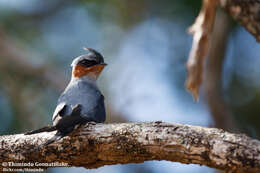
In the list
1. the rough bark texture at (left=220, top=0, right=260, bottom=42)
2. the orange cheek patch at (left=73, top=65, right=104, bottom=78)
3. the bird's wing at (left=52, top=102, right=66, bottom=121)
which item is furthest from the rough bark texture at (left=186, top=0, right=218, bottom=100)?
the bird's wing at (left=52, top=102, right=66, bottom=121)

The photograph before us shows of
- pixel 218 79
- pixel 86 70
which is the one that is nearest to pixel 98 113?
pixel 86 70

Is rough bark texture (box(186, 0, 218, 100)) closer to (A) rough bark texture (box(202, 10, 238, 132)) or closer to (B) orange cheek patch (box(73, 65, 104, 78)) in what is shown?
(B) orange cheek patch (box(73, 65, 104, 78))

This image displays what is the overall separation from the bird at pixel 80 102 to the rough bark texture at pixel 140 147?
12cm

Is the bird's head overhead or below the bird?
overhead

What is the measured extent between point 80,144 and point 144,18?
8.62m

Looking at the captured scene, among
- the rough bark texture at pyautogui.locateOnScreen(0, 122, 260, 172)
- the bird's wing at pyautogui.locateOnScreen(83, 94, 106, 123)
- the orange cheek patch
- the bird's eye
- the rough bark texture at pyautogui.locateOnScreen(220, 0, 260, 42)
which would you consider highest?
the rough bark texture at pyautogui.locateOnScreen(220, 0, 260, 42)

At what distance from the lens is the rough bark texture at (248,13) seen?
530cm

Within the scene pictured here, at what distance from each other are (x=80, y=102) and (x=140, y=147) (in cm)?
145

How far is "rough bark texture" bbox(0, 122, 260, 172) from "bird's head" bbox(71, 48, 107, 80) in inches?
80.4

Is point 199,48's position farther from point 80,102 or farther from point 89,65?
point 80,102

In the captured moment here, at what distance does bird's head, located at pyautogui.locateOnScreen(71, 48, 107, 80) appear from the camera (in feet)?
20.8

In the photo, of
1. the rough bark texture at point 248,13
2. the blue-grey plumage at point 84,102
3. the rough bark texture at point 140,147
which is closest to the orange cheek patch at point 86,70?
the blue-grey plumage at point 84,102

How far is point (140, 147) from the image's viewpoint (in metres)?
3.98

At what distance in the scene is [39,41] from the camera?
43.8 ft
